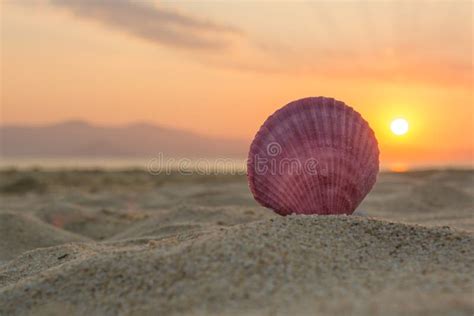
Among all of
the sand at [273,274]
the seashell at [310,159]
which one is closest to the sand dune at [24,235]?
the sand at [273,274]

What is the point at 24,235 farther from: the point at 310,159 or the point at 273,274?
the point at 273,274

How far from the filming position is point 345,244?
2.95m

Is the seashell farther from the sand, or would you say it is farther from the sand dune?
the sand dune

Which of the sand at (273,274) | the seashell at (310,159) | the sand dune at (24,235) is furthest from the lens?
the sand dune at (24,235)

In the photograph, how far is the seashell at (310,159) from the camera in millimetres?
3670

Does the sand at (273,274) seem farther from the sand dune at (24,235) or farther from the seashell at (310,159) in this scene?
the sand dune at (24,235)

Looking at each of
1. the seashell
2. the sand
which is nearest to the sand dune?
the sand

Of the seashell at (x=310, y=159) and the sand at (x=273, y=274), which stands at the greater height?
the seashell at (x=310, y=159)

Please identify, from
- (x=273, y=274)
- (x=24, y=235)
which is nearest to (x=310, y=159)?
(x=273, y=274)

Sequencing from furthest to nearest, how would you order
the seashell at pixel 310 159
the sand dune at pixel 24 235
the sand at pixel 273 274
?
the sand dune at pixel 24 235 < the seashell at pixel 310 159 < the sand at pixel 273 274

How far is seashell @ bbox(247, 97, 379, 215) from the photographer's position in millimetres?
3670

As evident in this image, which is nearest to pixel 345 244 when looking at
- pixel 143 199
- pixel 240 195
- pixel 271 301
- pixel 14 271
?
pixel 271 301

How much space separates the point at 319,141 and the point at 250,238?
Answer: 1.18 meters

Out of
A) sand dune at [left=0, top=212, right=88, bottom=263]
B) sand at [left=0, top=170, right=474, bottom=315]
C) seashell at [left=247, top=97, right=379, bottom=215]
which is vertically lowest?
sand dune at [left=0, top=212, right=88, bottom=263]
